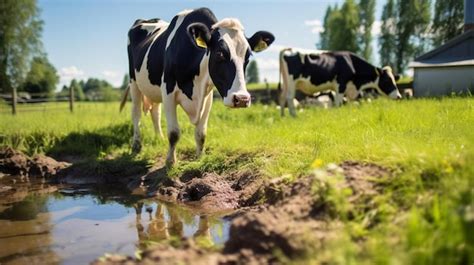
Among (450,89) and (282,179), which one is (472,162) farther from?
(450,89)

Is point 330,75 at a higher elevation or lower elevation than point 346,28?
lower

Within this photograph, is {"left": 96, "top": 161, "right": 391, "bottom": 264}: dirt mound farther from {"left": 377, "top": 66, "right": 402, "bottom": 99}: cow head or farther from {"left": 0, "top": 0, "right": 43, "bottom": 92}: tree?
{"left": 0, "top": 0, "right": 43, "bottom": 92}: tree

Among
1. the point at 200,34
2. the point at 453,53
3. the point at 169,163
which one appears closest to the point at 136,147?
the point at 169,163

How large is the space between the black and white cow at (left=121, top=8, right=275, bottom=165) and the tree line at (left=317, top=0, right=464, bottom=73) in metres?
35.5

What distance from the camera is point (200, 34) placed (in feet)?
18.4

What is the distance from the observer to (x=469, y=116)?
559 cm

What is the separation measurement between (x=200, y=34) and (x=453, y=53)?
11003 mm

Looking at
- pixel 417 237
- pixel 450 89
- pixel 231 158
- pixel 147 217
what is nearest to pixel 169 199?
pixel 147 217

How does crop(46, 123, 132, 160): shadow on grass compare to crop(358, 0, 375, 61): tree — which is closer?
crop(46, 123, 132, 160): shadow on grass

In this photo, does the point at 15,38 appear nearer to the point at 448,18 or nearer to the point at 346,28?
the point at 346,28

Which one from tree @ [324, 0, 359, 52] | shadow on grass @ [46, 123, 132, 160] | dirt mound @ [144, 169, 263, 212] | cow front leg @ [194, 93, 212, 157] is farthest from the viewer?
tree @ [324, 0, 359, 52]

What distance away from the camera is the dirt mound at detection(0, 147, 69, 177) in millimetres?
7164

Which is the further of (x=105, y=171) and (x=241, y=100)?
(x=105, y=171)

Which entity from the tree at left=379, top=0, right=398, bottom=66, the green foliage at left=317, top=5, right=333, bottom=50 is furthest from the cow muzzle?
the green foliage at left=317, top=5, right=333, bottom=50
